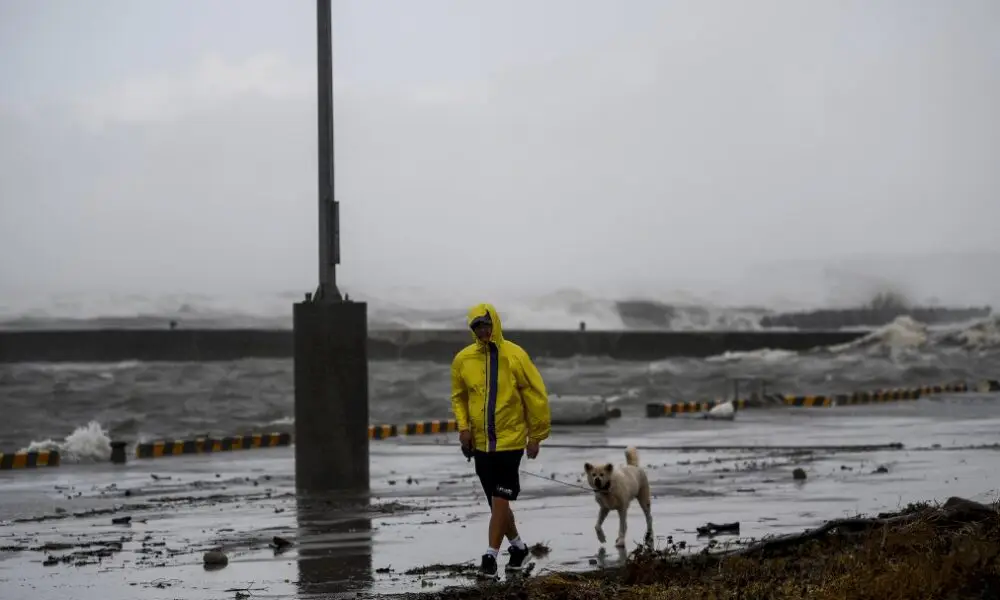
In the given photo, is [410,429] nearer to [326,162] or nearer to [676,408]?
[676,408]

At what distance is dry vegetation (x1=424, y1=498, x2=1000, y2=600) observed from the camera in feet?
31.1

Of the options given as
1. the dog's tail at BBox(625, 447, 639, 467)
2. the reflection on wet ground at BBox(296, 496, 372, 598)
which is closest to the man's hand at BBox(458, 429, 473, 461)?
the reflection on wet ground at BBox(296, 496, 372, 598)

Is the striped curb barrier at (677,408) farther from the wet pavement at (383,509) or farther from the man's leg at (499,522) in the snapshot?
the man's leg at (499,522)

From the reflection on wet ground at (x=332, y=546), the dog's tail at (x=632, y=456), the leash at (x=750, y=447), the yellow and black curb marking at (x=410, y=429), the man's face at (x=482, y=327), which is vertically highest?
the man's face at (x=482, y=327)

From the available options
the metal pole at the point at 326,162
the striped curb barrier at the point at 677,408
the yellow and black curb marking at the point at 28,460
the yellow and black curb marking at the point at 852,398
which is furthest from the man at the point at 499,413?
the yellow and black curb marking at the point at 852,398

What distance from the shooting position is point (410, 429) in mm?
35500

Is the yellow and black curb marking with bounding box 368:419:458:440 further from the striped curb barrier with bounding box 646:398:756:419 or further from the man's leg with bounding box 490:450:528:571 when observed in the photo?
the man's leg with bounding box 490:450:528:571

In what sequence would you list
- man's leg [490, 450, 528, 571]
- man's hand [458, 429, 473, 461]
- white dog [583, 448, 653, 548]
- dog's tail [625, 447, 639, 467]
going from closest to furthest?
1. man's leg [490, 450, 528, 571]
2. man's hand [458, 429, 473, 461]
3. white dog [583, 448, 653, 548]
4. dog's tail [625, 447, 639, 467]

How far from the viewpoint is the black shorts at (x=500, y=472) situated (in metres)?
13.0

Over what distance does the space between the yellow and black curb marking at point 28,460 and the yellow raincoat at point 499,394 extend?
646 inches

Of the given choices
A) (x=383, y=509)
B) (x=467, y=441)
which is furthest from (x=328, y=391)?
(x=467, y=441)

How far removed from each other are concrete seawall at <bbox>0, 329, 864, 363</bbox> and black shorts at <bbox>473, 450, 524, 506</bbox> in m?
113

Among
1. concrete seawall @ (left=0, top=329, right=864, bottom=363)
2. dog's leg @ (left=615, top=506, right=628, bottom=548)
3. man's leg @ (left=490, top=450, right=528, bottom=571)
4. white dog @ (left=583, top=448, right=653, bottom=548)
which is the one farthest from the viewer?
concrete seawall @ (left=0, top=329, right=864, bottom=363)

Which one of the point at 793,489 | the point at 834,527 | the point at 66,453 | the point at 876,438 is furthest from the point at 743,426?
the point at 834,527
